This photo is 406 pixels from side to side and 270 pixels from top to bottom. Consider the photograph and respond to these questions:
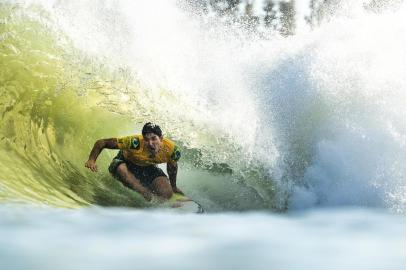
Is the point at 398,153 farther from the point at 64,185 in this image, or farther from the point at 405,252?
the point at 64,185

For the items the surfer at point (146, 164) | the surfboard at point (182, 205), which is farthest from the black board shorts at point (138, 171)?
the surfboard at point (182, 205)

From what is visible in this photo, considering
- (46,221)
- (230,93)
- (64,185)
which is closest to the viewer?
(46,221)

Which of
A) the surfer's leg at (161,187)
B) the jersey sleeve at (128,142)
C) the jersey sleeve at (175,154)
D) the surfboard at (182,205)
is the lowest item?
the surfboard at (182,205)

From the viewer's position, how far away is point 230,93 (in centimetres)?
815

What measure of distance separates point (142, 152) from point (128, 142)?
0.22 metres

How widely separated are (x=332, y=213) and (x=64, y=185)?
2913 millimetres

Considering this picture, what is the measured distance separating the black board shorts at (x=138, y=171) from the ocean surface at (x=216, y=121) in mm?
158

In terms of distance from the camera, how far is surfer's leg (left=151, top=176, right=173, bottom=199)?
6484 millimetres

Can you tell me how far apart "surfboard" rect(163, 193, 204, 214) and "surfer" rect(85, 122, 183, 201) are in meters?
0.09

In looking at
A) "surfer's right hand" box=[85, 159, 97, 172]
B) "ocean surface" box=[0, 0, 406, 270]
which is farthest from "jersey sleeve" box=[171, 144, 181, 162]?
"surfer's right hand" box=[85, 159, 97, 172]

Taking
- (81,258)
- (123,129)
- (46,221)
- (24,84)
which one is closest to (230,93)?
(123,129)

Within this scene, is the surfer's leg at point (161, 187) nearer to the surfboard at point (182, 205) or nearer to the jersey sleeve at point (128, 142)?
the surfboard at point (182, 205)

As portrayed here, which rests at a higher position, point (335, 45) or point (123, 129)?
point (335, 45)

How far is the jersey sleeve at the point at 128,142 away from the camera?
636 centimetres
